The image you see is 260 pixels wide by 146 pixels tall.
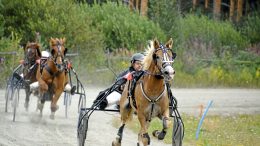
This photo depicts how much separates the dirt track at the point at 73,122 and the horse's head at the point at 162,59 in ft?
8.66

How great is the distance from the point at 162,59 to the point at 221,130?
6304 mm

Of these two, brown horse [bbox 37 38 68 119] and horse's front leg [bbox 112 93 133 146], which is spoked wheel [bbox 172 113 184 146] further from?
brown horse [bbox 37 38 68 119]

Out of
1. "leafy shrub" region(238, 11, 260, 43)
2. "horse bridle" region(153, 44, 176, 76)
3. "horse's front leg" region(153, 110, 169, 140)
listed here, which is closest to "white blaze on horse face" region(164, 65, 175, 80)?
"horse bridle" region(153, 44, 176, 76)

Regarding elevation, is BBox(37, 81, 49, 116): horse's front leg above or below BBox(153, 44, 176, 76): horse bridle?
below

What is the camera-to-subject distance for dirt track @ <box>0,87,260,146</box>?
13.7 metres

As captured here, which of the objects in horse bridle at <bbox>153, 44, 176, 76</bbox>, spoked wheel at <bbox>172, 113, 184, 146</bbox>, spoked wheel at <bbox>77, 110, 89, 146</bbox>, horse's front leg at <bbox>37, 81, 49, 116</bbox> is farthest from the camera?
horse's front leg at <bbox>37, 81, 49, 116</bbox>

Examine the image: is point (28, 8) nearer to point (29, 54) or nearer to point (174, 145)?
point (29, 54)

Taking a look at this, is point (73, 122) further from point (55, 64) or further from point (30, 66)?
point (30, 66)

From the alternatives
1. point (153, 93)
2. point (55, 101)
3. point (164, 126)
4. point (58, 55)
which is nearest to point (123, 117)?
point (153, 93)

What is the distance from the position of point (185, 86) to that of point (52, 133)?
51.6ft

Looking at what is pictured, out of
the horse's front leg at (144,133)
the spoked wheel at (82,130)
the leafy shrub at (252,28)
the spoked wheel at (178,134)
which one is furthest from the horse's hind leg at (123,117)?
the leafy shrub at (252,28)

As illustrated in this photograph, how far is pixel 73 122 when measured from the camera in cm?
1716

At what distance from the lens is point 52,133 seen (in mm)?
14758

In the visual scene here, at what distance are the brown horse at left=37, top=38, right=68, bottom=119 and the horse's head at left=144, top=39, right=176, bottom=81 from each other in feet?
18.7
